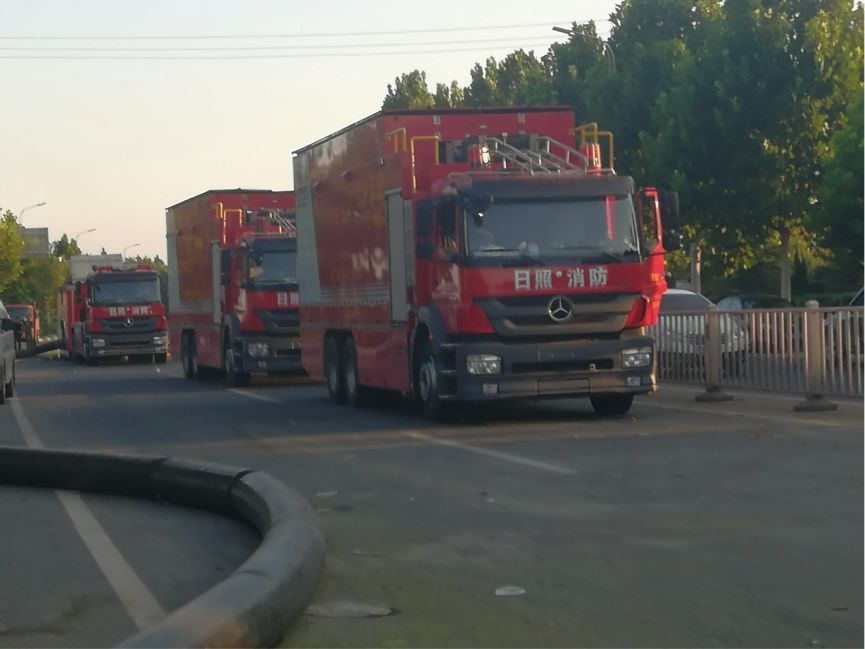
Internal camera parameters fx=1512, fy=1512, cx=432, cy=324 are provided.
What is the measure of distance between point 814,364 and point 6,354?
14.6 meters

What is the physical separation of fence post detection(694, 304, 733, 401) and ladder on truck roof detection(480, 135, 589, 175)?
3.31 m

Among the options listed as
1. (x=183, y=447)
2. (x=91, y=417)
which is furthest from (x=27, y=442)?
(x=91, y=417)

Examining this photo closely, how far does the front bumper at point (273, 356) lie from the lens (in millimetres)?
26531

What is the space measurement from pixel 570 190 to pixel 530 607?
994 centimetres

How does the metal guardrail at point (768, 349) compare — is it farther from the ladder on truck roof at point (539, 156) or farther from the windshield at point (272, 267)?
the windshield at point (272, 267)

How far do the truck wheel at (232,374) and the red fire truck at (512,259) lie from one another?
935 centimetres

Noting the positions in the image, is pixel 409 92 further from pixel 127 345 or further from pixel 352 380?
pixel 352 380

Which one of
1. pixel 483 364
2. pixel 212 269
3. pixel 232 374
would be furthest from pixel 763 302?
pixel 483 364

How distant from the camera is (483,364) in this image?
53.6 feet

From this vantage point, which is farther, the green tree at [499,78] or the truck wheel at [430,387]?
the green tree at [499,78]

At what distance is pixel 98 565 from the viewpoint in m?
8.75

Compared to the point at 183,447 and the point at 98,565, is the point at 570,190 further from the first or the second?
the point at 98,565

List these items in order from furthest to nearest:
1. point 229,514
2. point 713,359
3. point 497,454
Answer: point 713,359, point 497,454, point 229,514

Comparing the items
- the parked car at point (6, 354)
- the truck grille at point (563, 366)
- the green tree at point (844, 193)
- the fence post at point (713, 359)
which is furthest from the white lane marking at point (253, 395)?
the green tree at point (844, 193)
